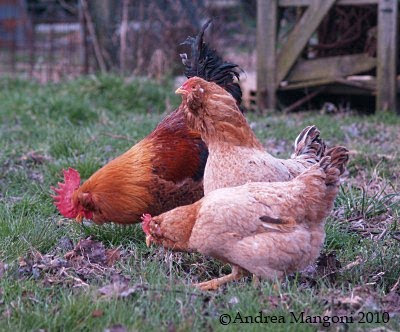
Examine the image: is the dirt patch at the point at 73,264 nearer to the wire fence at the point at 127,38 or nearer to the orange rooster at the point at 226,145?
the orange rooster at the point at 226,145

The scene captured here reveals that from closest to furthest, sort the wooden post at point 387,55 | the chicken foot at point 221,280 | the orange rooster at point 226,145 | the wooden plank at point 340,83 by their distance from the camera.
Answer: the chicken foot at point 221,280 → the orange rooster at point 226,145 → the wooden post at point 387,55 → the wooden plank at point 340,83

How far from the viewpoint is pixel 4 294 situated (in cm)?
381

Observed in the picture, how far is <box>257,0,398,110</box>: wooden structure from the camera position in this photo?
9422 millimetres

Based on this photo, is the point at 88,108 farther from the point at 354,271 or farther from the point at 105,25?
the point at 354,271

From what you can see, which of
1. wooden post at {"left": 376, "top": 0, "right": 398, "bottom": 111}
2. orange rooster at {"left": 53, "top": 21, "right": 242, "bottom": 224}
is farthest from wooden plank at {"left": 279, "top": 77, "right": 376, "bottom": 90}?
orange rooster at {"left": 53, "top": 21, "right": 242, "bottom": 224}

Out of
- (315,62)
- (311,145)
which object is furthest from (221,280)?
(315,62)

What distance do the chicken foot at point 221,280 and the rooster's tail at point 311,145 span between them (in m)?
1.21

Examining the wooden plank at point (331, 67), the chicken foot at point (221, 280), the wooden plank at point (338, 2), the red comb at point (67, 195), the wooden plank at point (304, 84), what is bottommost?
the chicken foot at point (221, 280)

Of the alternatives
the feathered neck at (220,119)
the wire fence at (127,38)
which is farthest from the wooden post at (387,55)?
the feathered neck at (220,119)

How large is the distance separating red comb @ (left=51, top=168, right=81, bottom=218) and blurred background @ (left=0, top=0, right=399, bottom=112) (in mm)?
2592

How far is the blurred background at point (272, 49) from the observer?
9.82 meters

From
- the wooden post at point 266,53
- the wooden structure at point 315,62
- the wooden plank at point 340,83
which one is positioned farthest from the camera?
the wooden post at point 266,53

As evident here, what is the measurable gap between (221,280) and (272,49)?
6.57 meters

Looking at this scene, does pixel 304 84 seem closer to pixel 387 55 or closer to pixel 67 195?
pixel 387 55
